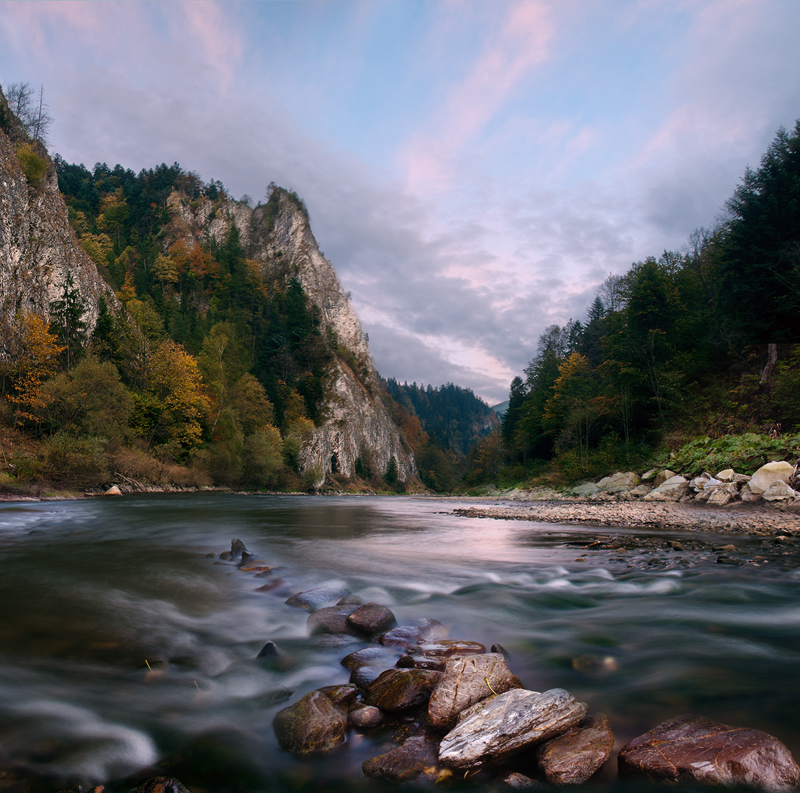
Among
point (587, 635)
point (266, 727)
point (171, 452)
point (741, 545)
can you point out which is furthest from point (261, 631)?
point (171, 452)

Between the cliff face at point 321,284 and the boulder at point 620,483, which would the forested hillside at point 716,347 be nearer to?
the boulder at point 620,483

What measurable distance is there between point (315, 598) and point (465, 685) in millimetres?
3199

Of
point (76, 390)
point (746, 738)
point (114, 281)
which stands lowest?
point (746, 738)

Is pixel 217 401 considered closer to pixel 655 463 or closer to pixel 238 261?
pixel 655 463

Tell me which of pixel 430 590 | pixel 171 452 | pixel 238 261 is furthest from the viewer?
pixel 238 261

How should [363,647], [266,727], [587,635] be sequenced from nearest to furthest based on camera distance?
[266,727] < [363,647] < [587,635]

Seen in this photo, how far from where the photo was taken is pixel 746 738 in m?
2.29

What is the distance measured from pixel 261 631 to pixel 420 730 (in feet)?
8.61

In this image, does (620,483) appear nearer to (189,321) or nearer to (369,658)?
(369,658)

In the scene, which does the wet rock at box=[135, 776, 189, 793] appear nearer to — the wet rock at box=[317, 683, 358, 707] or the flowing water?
the flowing water

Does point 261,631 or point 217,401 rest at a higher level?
point 217,401

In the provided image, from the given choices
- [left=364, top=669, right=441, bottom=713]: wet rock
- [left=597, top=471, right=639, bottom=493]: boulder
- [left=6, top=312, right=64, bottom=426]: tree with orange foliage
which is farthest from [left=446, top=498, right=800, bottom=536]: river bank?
[left=6, top=312, right=64, bottom=426]: tree with orange foliage

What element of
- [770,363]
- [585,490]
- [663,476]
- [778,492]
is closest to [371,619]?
[778,492]

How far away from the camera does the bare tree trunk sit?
2293 centimetres
